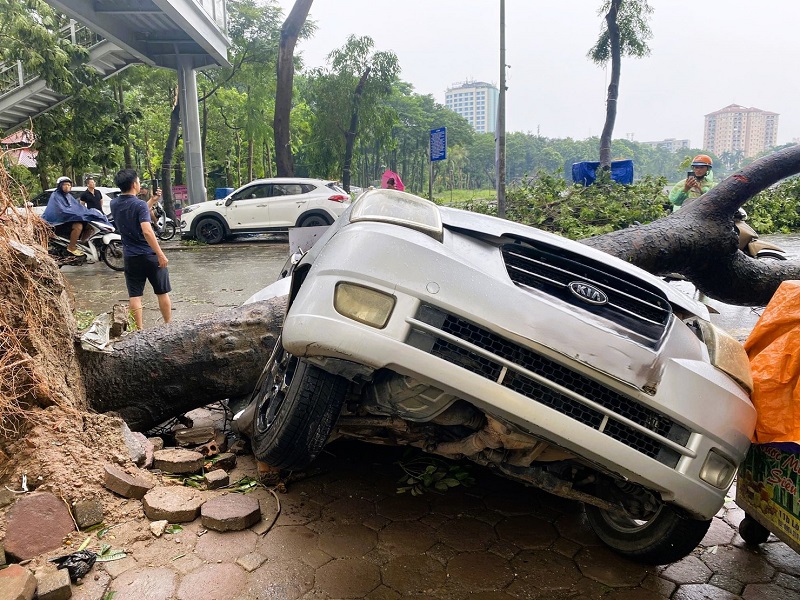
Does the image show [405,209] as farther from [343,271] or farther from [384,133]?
[384,133]

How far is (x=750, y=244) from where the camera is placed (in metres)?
5.60

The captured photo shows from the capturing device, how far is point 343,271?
2.13 m

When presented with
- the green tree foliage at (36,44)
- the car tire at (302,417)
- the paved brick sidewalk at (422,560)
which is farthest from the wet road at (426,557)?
the green tree foliage at (36,44)

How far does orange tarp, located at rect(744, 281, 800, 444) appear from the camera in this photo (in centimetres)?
223

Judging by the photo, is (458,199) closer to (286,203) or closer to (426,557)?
(286,203)

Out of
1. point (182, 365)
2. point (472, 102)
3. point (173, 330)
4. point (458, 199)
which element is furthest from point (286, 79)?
point (472, 102)

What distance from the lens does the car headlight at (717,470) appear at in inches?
83.1

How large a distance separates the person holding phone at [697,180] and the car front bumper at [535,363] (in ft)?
21.9

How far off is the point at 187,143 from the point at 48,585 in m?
18.1

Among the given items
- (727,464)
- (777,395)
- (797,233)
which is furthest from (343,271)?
(797,233)

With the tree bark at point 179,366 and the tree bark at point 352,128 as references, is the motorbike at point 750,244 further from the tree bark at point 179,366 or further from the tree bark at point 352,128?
the tree bark at point 352,128

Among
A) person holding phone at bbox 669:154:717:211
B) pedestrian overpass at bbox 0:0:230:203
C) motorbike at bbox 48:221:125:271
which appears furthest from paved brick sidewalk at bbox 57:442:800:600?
pedestrian overpass at bbox 0:0:230:203

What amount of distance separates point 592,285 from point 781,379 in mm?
760

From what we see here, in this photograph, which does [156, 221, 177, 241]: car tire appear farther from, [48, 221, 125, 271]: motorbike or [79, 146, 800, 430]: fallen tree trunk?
[79, 146, 800, 430]: fallen tree trunk
